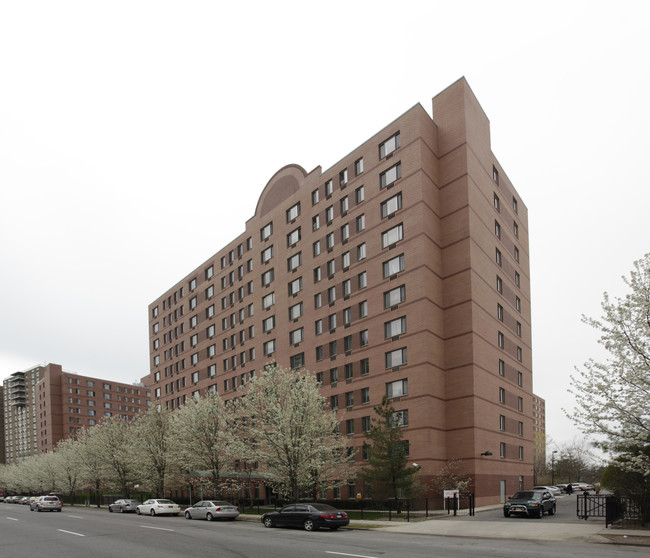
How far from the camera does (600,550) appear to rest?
17234mm

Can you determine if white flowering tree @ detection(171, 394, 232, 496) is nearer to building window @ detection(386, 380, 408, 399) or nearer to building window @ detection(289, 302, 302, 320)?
building window @ detection(289, 302, 302, 320)

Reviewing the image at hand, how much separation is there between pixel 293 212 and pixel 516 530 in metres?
42.5

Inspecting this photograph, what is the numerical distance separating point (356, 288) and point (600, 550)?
33258 millimetres

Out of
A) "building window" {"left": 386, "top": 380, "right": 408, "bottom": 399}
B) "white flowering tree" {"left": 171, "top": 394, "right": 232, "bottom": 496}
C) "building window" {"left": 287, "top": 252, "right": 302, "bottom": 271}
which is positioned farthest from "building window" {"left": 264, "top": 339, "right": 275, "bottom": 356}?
"building window" {"left": 386, "top": 380, "right": 408, "bottom": 399}

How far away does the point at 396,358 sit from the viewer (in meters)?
44.2

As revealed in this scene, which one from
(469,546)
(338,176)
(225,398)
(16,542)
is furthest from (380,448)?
(225,398)

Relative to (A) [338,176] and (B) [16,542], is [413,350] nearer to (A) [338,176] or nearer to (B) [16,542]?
(A) [338,176]

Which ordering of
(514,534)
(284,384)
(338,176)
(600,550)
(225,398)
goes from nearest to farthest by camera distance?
(600,550) < (514,534) < (284,384) < (338,176) < (225,398)

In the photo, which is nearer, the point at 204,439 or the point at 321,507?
the point at 321,507

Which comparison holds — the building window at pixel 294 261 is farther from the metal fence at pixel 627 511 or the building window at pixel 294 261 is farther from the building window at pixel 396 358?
the metal fence at pixel 627 511

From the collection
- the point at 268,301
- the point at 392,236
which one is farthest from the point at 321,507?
the point at 268,301

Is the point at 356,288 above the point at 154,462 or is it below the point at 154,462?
above

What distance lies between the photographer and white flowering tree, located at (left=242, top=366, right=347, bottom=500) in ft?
117

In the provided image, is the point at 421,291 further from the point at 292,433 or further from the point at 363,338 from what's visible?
the point at 292,433
